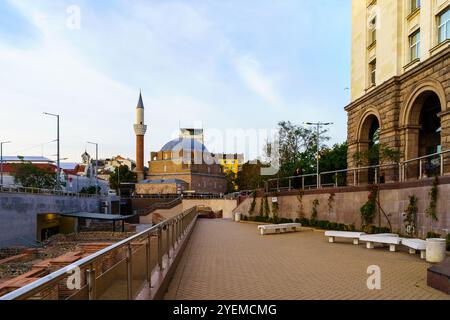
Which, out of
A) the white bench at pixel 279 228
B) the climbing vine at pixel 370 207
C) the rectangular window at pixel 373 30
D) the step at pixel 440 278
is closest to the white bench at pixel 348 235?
the climbing vine at pixel 370 207

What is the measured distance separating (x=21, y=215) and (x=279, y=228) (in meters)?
27.3

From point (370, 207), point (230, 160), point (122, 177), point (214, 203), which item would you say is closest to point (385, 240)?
Answer: point (370, 207)

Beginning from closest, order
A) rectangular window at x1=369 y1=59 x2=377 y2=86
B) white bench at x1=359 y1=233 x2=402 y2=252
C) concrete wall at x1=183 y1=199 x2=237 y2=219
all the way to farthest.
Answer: white bench at x1=359 y1=233 x2=402 y2=252 → rectangular window at x1=369 y1=59 x2=377 y2=86 → concrete wall at x1=183 y1=199 x2=237 y2=219

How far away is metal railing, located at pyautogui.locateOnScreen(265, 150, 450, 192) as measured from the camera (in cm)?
1586

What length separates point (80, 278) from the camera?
152 inches

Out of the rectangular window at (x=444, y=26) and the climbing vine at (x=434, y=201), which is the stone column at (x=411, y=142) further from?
the climbing vine at (x=434, y=201)

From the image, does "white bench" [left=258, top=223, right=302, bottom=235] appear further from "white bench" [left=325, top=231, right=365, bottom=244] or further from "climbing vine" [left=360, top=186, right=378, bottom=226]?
"white bench" [left=325, top=231, right=365, bottom=244]

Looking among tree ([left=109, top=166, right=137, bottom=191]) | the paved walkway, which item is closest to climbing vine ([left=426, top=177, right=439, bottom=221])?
the paved walkway

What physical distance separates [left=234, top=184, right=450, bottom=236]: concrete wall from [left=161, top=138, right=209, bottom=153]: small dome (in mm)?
77807

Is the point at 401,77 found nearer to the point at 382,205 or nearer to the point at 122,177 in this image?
the point at 382,205

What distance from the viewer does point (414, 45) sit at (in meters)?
24.7

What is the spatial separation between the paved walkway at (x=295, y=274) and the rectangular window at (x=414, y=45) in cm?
1435

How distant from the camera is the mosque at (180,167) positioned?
328 ft

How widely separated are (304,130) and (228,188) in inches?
2757
